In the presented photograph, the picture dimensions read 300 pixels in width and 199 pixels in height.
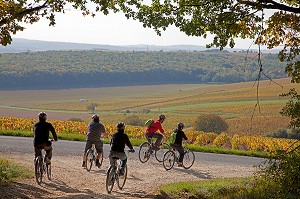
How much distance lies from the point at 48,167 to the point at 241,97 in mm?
111665

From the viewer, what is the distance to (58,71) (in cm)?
18762

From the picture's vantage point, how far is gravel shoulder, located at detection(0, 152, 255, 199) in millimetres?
14048

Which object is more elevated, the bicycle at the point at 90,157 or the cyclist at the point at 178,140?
the cyclist at the point at 178,140

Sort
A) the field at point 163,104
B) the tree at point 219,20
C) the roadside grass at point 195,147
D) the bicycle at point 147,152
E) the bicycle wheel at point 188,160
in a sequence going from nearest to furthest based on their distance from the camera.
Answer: the tree at point 219,20
the bicycle wheel at point 188,160
the bicycle at point 147,152
the roadside grass at point 195,147
the field at point 163,104

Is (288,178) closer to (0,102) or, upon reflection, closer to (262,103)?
(262,103)

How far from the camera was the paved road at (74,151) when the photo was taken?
2412 cm

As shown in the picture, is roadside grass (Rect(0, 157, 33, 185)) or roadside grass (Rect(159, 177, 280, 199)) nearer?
roadside grass (Rect(159, 177, 280, 199))

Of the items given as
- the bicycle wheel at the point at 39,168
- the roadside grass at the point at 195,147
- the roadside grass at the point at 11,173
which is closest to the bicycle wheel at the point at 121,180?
the bicycle wheel at the point at 39,168

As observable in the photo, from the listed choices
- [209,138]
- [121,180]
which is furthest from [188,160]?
[209,138]

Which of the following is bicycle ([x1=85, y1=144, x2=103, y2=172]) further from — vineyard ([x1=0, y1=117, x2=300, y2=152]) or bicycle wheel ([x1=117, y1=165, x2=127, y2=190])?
vineyard ([x1=0, y1=117, x2=300, y2=152])

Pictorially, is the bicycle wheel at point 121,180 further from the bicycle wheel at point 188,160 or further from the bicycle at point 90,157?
the bicycle wheel at point 188,160

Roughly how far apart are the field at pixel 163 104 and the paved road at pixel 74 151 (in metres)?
43.6

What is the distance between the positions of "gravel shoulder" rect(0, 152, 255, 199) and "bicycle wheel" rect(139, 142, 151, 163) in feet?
0.90

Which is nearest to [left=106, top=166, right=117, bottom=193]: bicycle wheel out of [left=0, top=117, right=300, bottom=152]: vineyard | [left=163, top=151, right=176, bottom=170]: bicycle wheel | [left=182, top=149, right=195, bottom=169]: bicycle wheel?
[left=163, top=151, right=176, bottom=170]: bicycle wheel
